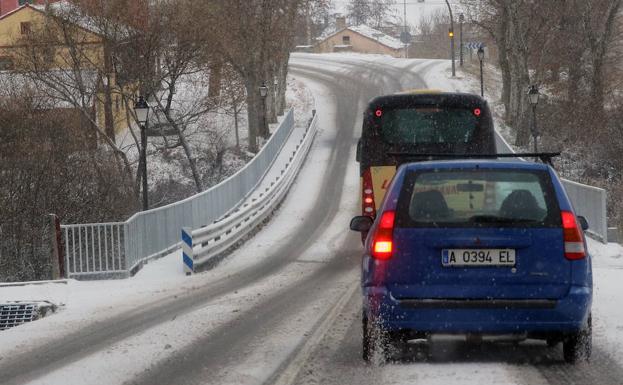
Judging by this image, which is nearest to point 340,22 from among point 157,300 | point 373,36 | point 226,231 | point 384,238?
point 373,36

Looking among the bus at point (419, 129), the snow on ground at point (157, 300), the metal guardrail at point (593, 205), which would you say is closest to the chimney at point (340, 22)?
the snow on ground at point (157, 300)

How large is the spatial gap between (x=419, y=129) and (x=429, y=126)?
18 cm

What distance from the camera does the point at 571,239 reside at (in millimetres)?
7875

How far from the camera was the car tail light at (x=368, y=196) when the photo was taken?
1811cm

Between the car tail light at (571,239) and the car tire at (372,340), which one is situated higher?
the car tail light at (571,239)

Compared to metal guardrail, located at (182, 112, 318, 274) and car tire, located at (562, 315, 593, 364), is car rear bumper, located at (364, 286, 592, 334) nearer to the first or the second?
car tire, located at (562, 315, 593, 364)

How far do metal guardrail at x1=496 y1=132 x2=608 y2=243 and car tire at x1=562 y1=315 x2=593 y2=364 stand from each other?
1163cm

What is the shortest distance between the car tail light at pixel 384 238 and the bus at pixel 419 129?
1018 cm

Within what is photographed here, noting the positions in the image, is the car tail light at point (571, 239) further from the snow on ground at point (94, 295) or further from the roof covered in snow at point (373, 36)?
the roof covered in snow at point (373, 36)

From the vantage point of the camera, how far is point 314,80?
268ft

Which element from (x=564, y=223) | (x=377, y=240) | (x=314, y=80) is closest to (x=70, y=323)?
(x=377, y=240)

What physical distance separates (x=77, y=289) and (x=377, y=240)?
9.25 m

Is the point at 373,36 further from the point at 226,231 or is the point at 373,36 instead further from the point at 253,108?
the point at 226,231

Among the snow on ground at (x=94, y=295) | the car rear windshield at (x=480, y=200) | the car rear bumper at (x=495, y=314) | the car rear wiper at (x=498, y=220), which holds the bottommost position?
the snow on ground at (x=94, y=295)
